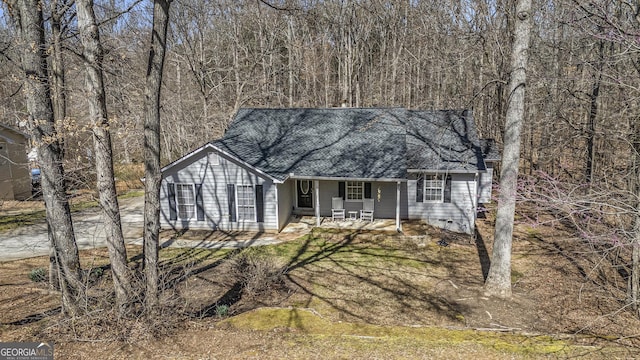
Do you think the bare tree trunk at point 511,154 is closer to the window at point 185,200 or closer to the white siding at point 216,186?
the white siding at point 216,186

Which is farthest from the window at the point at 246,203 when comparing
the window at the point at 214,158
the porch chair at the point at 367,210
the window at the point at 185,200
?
the porch chair at the point at 367,210

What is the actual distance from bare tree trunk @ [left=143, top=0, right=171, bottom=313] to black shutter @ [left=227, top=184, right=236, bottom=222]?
23.0 ft

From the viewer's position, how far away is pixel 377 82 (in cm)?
3111

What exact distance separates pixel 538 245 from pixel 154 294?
12172 millimetres

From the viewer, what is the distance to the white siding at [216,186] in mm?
14320

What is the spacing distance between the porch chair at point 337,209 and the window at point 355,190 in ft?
1.48

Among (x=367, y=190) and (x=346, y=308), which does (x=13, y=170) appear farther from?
(x=346, y=308)

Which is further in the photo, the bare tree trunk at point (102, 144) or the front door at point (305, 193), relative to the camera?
the front door at point (305, 193)

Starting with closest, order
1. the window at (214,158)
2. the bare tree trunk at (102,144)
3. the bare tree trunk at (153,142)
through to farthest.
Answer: the bare tree trunk at (102,144) < the bare tree trunk at (153,142) < the window at (214,158)

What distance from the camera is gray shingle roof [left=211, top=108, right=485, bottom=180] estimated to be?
1477 cm

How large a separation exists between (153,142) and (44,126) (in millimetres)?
2591

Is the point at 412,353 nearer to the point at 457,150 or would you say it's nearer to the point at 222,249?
the point at 222,249

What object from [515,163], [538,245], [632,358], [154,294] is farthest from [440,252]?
[154,294]

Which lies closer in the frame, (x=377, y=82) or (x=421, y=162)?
(x=421, y=162)
